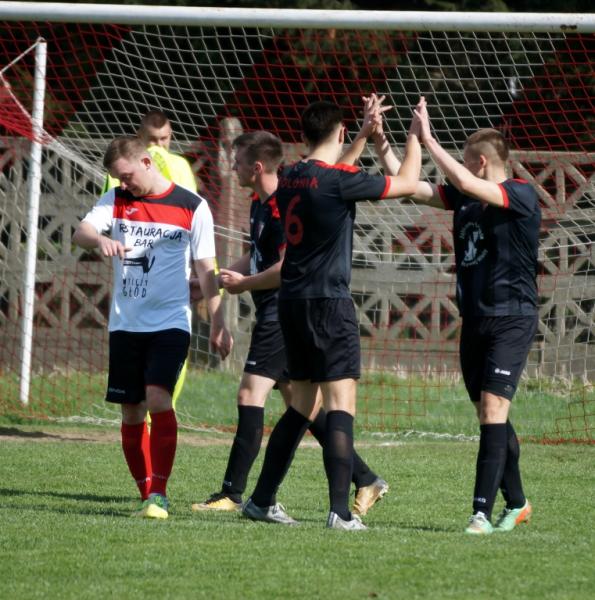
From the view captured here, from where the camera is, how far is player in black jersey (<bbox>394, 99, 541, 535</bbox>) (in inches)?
237

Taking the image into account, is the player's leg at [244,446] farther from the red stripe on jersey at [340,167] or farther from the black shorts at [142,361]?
the red stripe on jersey at [340,167]

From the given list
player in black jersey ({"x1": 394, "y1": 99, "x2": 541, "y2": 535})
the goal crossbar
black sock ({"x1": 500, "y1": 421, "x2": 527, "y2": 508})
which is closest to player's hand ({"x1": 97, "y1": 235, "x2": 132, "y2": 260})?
player in black jersey ({"x1": 394, "y1": 99, "x2": 541, "y2": 535})

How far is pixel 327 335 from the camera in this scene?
5980 millimetres

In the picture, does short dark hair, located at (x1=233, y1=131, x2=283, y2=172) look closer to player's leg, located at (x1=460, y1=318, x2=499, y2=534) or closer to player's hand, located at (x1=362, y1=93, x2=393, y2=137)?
player's hand, located at (x1=362, y1=93, x2=393, y2=137)

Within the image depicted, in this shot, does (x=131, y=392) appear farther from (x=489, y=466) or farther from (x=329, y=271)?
(x=489, y=466)

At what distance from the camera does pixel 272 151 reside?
712cm

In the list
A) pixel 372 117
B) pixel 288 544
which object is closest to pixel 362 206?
pixel 372 117

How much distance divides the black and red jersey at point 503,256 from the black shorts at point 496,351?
0.17 feet

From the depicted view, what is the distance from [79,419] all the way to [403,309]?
4.33 metres

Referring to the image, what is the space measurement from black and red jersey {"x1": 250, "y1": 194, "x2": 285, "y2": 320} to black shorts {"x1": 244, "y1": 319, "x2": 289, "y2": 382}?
7cm

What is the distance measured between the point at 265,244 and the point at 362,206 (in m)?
5.56

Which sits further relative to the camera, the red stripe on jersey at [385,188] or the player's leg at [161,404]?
the player's leg at [161,404]

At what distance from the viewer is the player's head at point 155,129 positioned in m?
8.38

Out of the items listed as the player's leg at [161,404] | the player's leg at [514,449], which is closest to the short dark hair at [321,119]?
the player's leg at [514,449]
